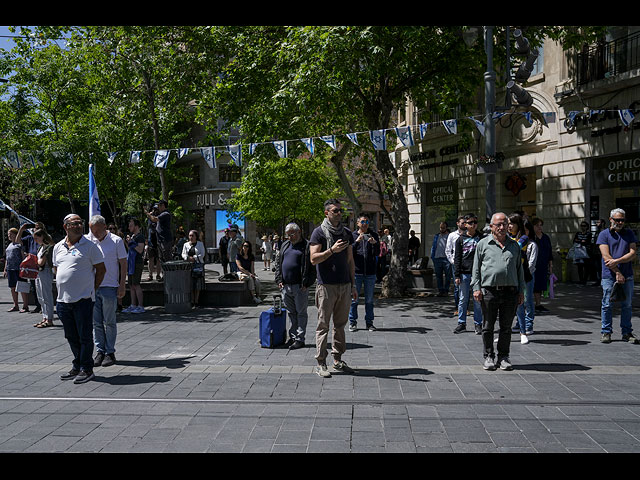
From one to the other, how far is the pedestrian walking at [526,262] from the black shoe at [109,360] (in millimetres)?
5577

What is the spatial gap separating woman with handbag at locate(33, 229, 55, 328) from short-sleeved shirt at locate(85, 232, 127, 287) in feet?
10.8

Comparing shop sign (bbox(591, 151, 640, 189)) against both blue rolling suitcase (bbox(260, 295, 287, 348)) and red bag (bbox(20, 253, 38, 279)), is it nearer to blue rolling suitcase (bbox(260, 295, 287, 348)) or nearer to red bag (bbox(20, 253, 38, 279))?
blue rolling suitcase (bbox(260, 295, 287, 348))

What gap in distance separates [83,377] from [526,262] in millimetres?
6151

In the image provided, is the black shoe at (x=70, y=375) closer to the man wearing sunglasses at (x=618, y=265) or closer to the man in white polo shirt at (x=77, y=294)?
the man in white polo shirt at (x=77, y=294)

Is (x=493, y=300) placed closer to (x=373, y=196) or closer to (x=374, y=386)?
(x=374, y=386)

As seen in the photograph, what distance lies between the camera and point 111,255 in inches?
290

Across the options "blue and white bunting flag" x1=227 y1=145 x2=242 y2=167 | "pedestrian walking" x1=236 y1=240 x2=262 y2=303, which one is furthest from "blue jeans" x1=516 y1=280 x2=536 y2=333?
"blue and white bunting flag" x1=227 y1=145 x2=242 y2=167

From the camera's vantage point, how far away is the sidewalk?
14.6ft

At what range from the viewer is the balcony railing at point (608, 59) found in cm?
1560

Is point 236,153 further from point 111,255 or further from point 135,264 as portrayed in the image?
point 111,255
